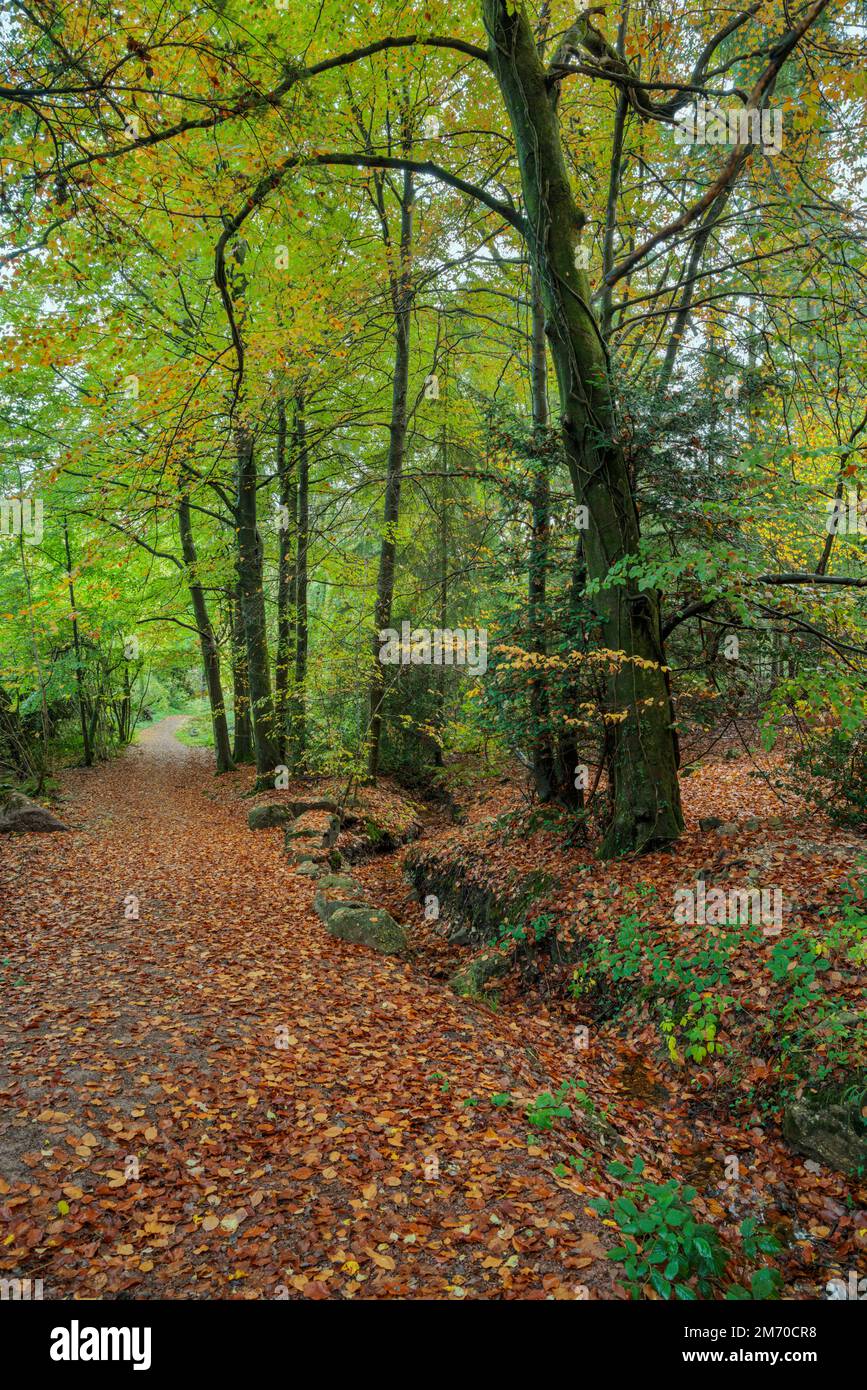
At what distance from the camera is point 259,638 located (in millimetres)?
15156

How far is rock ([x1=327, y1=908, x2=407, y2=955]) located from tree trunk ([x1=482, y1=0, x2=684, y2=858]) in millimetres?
2789

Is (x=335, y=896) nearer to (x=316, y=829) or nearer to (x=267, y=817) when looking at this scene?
(x=316, y=829)

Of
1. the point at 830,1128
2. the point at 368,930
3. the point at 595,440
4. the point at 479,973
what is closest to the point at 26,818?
the point at 368,930

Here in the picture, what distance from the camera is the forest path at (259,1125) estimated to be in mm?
2938

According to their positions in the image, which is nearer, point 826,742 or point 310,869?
point 826,742

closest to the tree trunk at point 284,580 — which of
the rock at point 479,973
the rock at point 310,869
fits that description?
the rock at point 310,869

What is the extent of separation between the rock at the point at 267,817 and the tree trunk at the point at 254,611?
1993mm

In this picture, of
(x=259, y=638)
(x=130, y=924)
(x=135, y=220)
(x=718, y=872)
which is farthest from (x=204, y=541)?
(x=718, y=872)

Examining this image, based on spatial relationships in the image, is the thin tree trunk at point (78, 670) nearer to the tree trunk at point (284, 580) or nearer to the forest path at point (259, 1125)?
the tree trunk at point (284, 580)

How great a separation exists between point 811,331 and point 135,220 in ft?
22.9

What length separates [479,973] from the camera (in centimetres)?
664

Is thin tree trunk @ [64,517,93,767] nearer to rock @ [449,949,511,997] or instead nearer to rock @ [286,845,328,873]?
rock @ [286,845,328,873]

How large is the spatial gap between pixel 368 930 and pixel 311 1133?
3.44 meters

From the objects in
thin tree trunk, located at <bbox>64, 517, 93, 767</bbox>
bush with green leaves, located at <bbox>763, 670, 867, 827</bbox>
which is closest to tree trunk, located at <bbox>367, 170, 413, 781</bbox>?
bush with green leaves, located at <bbox>763, 670, 867, 827</bbox>
